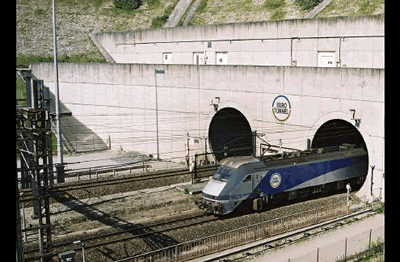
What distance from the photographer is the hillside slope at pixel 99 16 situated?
56781 millimetres

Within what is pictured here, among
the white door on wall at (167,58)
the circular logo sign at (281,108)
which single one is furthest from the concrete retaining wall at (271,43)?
the circular logo sign at (281,108)

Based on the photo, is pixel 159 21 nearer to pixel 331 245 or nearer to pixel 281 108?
pixel 281 108

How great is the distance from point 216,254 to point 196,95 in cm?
1845

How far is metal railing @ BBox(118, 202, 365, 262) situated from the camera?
62.0 ft

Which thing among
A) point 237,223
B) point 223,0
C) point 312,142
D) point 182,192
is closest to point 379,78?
point 312,142

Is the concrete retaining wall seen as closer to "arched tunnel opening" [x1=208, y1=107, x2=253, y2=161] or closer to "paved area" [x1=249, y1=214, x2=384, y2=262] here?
"arched tunnel opening" [x1=208, y1=107, x2=253, y2=161]

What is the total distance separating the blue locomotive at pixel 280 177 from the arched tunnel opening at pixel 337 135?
2.02 m

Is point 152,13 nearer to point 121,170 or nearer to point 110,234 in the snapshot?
point 121,170

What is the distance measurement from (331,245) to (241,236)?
393cm

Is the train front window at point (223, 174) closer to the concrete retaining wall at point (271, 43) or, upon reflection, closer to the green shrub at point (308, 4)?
the concrete retaining wall at point (271, 43)
